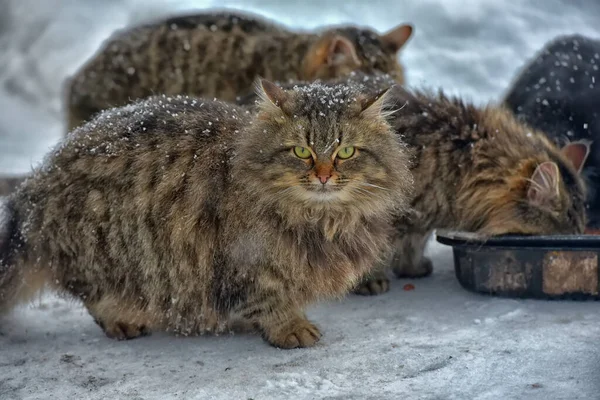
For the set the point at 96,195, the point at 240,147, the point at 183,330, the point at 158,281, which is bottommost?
the point at 183,330

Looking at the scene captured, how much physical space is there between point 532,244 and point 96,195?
1920mm

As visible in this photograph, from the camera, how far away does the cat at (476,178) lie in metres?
3.34

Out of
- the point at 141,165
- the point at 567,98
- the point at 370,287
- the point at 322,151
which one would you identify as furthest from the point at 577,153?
the point at 141,165

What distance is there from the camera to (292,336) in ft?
9.19

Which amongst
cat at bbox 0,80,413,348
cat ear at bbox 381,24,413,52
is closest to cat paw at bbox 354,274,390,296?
cat at bbox 0,80,413,348

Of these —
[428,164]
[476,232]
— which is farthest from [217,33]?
[476,232]

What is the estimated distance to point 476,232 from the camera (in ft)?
11.1

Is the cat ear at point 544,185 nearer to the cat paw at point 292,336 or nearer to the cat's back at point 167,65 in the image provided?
the cat paw at point 292,336

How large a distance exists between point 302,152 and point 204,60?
2.74 meters

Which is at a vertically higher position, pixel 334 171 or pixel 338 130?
pixel 338 130

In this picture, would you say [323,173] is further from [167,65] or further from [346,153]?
[167,65]

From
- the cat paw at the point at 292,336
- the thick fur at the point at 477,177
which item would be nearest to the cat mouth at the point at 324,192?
the cat paw at the point at 292,336

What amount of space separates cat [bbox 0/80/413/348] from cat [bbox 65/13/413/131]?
78.7 inches

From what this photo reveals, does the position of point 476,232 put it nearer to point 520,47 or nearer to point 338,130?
point 338,130
